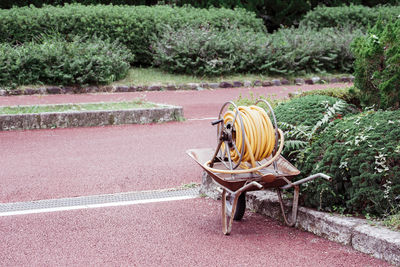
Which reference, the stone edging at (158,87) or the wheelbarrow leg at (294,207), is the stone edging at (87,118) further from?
the wheelbarrow leg at (294,207)

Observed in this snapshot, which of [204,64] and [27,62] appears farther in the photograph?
[204,64]

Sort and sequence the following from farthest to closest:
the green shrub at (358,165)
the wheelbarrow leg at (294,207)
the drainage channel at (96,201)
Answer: the drainage channel at (96,201), the wheelbarrow leg at (294,207), the green shrub at (358,165)

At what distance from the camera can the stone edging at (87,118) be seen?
9.92m

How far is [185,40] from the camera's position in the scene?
1673cm

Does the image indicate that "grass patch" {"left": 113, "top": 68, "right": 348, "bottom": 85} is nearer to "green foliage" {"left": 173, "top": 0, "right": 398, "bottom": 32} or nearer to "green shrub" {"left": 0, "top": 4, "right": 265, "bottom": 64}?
"green shrub" {"left": 0, "top": 4, "right": 265, "bottom": 64}

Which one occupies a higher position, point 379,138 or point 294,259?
point 379,138

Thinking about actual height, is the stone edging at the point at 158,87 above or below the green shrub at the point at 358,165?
below

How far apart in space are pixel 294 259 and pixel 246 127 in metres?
1.20

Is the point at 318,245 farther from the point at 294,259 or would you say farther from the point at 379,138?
the point at 379,138

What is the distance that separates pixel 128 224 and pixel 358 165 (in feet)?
7.00

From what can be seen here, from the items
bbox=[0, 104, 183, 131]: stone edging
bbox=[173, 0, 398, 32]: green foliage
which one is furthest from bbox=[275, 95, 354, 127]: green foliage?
bbox=[173, 0, 398, 32]: green foliage

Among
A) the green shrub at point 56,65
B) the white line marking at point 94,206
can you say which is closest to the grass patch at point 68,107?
the green shrub at point 56,65

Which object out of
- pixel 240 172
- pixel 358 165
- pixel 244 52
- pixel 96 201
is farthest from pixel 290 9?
pixel 240 172

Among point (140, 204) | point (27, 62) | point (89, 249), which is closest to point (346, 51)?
point (27, 62)
